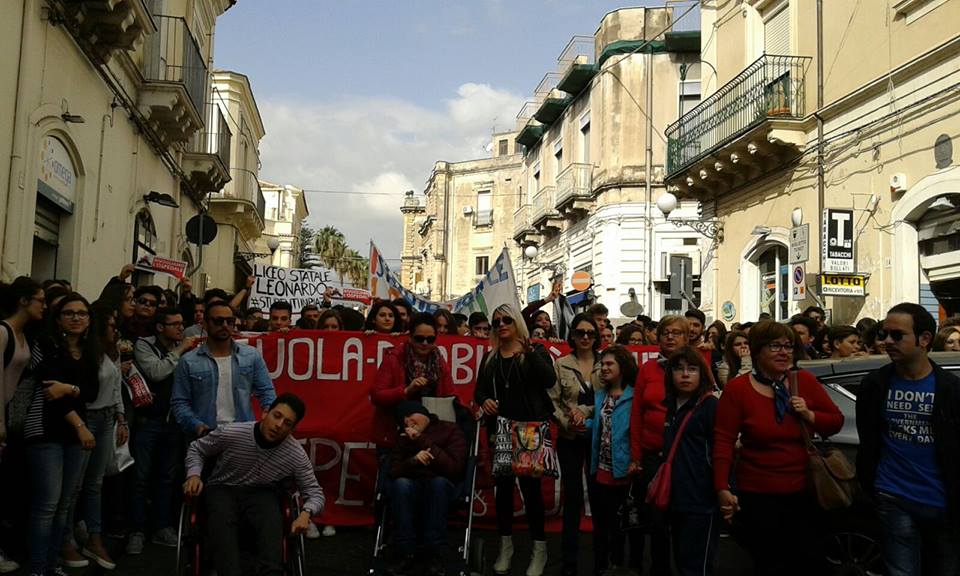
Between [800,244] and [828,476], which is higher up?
[800,244]

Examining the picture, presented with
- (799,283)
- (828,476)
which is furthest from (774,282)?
(828,476)

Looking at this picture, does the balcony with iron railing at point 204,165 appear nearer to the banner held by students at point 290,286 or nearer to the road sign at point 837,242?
the banner held by students at point 290,286

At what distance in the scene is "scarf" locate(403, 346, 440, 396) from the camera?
6.89 meters

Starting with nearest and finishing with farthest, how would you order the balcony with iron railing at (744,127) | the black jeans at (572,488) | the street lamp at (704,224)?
the black jeans at (572,488) → the balcony with iron railing at (744,127) → the street lamp at (704,224)

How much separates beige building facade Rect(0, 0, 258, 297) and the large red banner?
380cm

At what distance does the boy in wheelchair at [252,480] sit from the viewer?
524 cm

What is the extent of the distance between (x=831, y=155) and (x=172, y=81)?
10725 mm

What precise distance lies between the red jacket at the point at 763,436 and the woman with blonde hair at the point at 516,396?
1.77 m

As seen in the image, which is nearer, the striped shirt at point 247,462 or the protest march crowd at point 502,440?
the protest march crowd at point 502,440

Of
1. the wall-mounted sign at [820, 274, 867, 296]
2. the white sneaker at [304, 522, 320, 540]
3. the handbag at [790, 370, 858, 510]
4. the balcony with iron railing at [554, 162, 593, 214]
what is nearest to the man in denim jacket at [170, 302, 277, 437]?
the white sneaker at [304, 522, 320, 540]

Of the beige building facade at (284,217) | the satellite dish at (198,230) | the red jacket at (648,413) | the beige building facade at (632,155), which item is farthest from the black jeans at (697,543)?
the beige building facade at (284,217)

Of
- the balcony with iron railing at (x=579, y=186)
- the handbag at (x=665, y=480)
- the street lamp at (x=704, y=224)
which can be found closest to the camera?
the handbag at (x=665, y=480)

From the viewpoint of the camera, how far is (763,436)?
4980 mm

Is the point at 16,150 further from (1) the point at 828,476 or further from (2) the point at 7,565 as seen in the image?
(1) the point at 828,476
